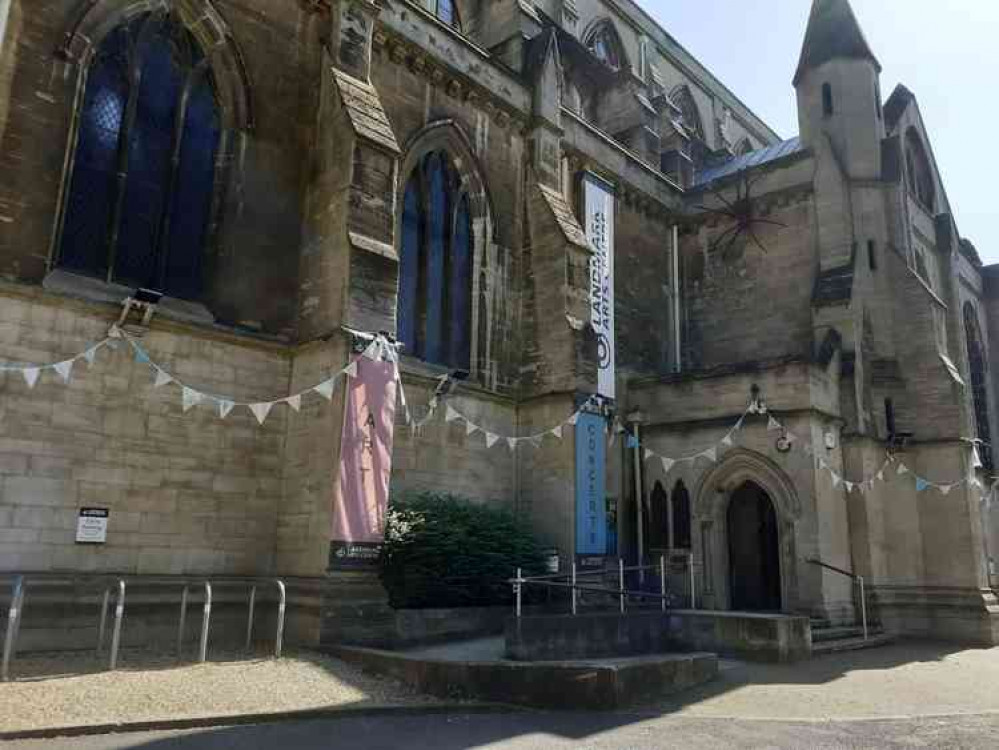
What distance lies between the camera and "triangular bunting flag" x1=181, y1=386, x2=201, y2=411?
11625 mm

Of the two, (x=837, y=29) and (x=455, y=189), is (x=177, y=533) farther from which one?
(x=837, y=29)

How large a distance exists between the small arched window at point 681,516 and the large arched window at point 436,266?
5.77 meters

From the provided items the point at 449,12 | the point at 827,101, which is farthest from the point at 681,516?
the point at 449,12

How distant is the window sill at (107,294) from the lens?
1083 cm

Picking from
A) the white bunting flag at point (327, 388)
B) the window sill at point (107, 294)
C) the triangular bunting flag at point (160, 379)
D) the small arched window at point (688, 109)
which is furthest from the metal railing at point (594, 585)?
the small arched window at point (688, 109)

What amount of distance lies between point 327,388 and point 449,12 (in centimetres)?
1438

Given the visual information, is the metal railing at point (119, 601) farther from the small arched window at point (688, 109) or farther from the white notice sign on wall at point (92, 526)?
the small arched window at point (688, 109)

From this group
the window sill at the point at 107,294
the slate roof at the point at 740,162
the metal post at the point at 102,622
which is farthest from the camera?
the slate roof at the point at 740,162

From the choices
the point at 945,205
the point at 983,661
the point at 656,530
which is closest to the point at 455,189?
the point at 656,530

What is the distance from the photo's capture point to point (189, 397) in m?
11.7

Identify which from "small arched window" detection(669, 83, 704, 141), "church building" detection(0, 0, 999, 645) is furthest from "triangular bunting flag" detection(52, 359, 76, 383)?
"small arched window" detection(669, 83, 704, 141)

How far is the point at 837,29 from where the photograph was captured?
76.5ft

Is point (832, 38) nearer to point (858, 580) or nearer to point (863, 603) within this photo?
point (858, 580)

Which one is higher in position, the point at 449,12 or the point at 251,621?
the point at 449,12
